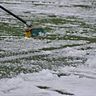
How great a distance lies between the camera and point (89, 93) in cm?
776

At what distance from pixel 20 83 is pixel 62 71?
1.65 metres

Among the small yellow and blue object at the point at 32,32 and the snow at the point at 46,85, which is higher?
the small yellow and blue object at the point at 32,32

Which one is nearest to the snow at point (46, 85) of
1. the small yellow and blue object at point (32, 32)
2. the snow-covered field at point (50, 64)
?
the snow-covered field at point (50, 64)

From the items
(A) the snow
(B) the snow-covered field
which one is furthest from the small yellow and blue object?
(A) the snow

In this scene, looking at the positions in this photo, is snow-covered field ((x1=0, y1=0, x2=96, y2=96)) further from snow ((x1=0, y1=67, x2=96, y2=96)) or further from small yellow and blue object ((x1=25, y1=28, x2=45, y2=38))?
small yellow and blue object ((x1=25, y1=28, x2=45, y2=38))

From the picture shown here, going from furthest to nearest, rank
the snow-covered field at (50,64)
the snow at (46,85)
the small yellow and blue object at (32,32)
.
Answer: the small yellow and blue object at (32,32) < the snow-covered field at (50,64) < the snow at (46,85)

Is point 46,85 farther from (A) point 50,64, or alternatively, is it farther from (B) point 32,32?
(B) point 32,32

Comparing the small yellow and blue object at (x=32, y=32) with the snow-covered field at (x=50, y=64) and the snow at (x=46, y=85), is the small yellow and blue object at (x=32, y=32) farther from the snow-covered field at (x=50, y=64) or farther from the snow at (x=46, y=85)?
the snow at (x=46, y=85)

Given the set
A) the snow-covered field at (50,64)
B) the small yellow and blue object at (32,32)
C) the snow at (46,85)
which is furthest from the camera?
the small yellow and blue object at (32,32)

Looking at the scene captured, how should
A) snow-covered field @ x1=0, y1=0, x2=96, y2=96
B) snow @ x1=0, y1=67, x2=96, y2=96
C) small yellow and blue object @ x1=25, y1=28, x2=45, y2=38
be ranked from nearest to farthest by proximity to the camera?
snow @ x1=0, y1=67, x2=96, y2=96 < snow-covered field @ x1=0, y1=0, x2=96, y2=96 < small yellow and blue object @ x1=25, y1=28, x2=45, y2=38

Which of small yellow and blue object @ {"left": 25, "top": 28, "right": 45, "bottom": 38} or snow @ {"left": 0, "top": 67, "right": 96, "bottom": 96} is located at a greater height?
small yellow and blue object @ {"left": 25, "top": 28, "right": 45, "bottom": 38}

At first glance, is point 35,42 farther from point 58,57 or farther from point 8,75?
point 8,75

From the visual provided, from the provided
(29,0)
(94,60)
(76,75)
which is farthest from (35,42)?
(29,0)

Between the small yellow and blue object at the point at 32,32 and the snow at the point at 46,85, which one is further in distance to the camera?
the small yellow and blue object at the point at 32,32
